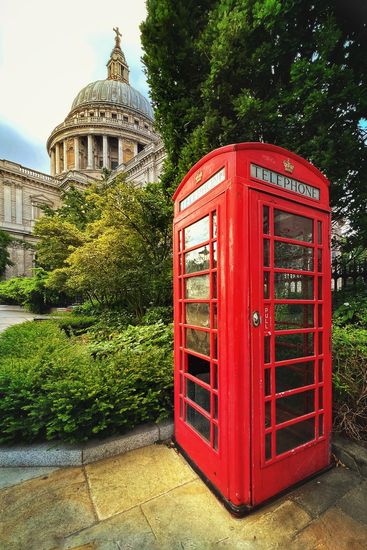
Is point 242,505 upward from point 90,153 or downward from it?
downward

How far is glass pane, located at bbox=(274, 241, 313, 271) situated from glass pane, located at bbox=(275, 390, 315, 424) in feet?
3.74

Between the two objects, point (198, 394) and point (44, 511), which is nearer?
point (44, 511)

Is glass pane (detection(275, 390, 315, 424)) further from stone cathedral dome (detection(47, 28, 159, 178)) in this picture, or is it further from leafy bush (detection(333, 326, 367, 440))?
stone cathedral dome (detection(47, 28, 159, 178))

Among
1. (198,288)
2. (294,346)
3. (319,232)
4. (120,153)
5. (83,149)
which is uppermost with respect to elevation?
(83,149)

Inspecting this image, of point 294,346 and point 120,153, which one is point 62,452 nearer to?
point 294,346

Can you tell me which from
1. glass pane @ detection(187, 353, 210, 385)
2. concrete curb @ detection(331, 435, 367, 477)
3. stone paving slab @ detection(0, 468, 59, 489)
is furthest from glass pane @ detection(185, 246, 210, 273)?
stone paving slab @ detection(0, 468, 59, 489)

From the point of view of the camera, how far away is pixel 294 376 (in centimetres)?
235

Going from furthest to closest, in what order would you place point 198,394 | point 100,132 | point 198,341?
point 100,132 < point 198,394 < point 198,341

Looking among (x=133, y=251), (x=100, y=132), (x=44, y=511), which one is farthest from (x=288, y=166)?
(x=100, y=132)

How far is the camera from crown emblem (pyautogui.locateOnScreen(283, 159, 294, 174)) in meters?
2.14

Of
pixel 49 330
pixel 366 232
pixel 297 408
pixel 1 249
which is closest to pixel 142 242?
pixel 49 330

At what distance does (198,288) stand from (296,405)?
1.35m

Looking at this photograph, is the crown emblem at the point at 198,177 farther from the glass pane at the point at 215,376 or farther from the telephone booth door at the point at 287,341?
the glass pane at the point at 215,376

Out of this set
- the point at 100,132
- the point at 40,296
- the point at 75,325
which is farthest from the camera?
the point at 100,132
